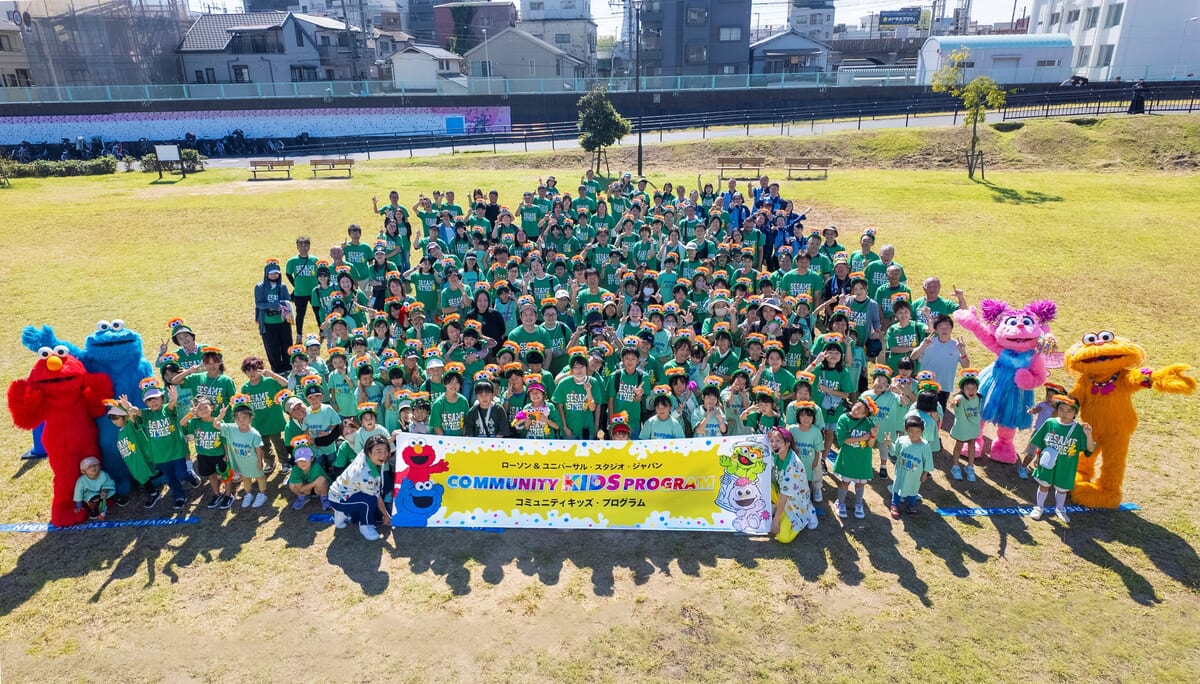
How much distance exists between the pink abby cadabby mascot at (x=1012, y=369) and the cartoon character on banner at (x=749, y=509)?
3.66m

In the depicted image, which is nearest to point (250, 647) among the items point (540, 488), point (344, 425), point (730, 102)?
point (344, 425)

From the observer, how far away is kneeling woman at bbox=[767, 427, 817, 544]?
289 inches

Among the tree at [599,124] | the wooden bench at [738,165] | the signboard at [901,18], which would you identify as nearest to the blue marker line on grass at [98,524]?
the tree at [599,124]

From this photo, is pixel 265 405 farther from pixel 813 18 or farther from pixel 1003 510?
pixel 813 18

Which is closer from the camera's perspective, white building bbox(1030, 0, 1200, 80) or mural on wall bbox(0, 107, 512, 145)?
mural on wall bbox(0, 107, 512, 145)

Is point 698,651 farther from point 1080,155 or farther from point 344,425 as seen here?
point 1080,155

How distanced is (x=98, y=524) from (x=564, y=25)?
8101cm

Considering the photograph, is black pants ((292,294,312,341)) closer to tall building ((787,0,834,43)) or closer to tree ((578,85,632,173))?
tree ((578,85,632,173))

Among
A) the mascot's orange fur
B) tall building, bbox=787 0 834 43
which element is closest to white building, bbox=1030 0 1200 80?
tall building, bbox=787 0 834 43

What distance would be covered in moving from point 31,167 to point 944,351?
43.5 metres

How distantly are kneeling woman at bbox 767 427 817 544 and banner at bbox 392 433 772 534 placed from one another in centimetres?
13

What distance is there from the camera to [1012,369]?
8625 millimetres

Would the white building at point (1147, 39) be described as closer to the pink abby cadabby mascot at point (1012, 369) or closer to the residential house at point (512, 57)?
the residential house at point (512, 57)

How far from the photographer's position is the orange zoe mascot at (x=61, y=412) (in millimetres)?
7773
